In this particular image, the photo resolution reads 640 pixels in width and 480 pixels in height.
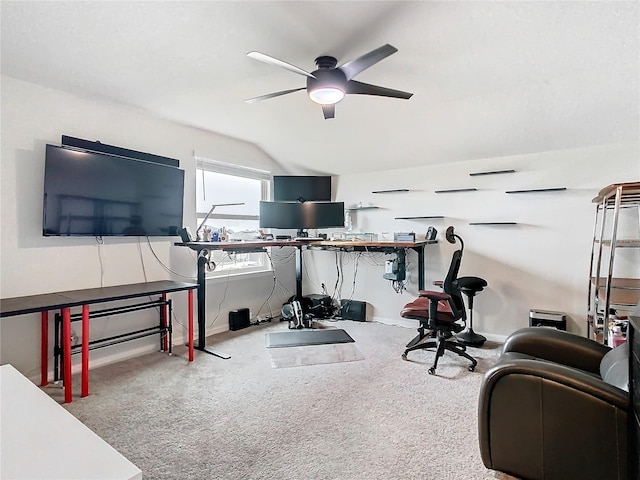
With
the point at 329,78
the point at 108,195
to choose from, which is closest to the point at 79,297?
the point at 108,195

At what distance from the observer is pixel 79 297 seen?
8.33 feet

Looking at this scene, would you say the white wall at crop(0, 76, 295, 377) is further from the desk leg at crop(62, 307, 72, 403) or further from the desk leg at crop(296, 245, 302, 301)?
the desk leg at crop(296, 245, 302, 301)

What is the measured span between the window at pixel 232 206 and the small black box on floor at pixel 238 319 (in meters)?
0.50

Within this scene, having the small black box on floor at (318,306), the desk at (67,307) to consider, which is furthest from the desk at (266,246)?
the desk at (67,307)

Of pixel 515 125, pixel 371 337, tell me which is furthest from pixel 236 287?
pixel 515 125

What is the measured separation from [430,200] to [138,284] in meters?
3.38

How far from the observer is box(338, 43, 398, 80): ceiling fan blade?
6.03ft

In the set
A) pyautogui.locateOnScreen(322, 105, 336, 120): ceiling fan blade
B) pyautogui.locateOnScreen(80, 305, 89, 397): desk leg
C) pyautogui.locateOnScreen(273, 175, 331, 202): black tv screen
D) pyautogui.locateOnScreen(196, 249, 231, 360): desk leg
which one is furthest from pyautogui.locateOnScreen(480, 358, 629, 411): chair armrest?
pyautogui.locateOnScreen(273, 175, 331, 202): black tv screen

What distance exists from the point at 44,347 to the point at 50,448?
252 centimetres

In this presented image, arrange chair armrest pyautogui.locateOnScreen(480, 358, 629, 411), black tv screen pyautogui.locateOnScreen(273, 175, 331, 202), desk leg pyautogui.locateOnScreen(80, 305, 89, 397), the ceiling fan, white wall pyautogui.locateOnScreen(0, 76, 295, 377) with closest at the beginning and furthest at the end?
chair armrest pyautogui.locateOnScreen(480, 358, 629, 411)
the ceiling fan
desk leg pyautogui.locateOnScreen(80, 305, 89, 397)
white wall pyautogui.locateOnScreen(0, 76, 295, 377)
black tv screen pyautogui.locateOnScreen(273, 175, 331, 202)

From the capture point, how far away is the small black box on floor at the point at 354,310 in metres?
4.69

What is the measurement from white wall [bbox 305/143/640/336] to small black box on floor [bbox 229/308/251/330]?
168 cm

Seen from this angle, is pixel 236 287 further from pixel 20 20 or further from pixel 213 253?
pixel 20 20

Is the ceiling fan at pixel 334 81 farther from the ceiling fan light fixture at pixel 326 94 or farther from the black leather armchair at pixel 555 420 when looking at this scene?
the black leather armchair at pixel 555 420
